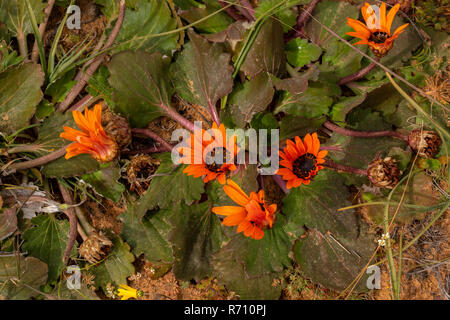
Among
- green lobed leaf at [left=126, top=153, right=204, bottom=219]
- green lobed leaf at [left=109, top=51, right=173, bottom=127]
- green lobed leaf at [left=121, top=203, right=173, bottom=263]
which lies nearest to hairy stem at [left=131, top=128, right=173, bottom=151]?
green lobed leaf at [left=109, top=51, right=173, bottom=127]

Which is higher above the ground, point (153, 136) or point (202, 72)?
point (202, 72)

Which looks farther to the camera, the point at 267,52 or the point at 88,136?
the point at 267,52

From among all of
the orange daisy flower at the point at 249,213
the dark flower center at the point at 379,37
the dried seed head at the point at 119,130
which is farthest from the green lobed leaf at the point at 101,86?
the dark flower center at the point at 379,37

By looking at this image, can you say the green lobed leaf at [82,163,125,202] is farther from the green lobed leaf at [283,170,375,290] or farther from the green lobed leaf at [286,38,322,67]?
the green lobed leaf at [286,38,322,67]

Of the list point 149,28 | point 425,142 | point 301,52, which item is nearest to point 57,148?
point 149,28

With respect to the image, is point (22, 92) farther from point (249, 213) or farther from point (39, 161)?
point (249, 213)

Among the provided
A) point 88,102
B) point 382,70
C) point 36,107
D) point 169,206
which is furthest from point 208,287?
point 382,70

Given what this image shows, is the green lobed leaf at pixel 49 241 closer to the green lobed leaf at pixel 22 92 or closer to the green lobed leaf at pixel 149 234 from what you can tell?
the green lobed leaf at pixel 149 234
